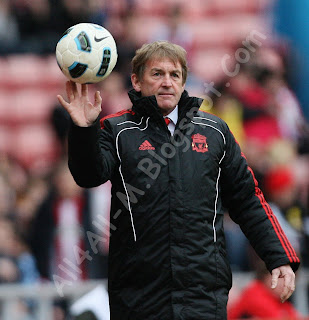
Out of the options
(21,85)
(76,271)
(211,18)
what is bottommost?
(76,271)

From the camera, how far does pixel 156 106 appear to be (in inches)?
151

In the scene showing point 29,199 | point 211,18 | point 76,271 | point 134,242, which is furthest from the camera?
point 211,18

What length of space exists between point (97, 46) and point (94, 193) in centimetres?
391

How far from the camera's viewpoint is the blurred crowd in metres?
7.33

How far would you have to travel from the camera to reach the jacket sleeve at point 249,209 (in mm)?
3871

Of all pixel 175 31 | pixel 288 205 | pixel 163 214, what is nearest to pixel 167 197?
pixel 163 214

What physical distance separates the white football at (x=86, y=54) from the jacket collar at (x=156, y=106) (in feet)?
0.79

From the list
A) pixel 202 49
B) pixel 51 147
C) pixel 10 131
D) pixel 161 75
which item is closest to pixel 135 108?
pixel 161 75

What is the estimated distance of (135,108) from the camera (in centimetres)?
393

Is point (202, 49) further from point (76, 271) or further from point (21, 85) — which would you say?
point (76, 271)

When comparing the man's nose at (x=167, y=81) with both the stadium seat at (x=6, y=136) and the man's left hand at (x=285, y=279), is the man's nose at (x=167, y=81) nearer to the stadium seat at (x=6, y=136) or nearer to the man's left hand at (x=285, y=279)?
the man's left hand at (x=285, y=279)

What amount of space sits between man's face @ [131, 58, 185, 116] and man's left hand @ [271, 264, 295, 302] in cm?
104

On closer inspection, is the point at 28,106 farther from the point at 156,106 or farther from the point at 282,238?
the point at 282,238

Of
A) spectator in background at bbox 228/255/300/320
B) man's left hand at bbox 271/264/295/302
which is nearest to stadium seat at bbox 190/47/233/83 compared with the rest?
spectator in background at bbox 228/255/300/320
